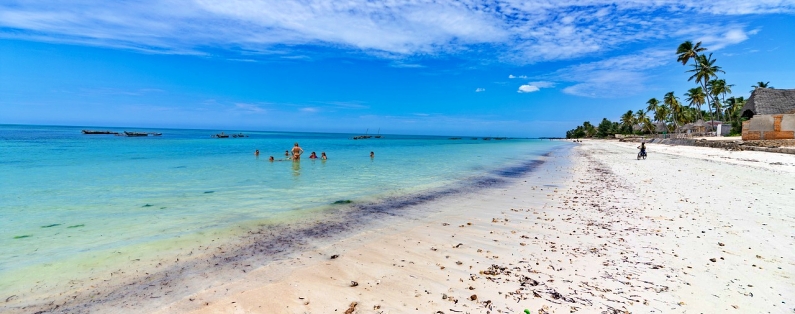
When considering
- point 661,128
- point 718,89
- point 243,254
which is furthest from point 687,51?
point 243,254

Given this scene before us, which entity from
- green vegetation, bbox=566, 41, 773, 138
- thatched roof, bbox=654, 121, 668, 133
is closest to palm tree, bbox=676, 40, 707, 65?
green vegetation, bbox=566, 41, 773, 138

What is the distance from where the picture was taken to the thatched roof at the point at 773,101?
107 ft

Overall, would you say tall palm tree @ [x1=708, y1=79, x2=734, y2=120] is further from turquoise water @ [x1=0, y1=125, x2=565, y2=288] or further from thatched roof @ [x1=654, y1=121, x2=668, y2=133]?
turquoise water @ [x1=0, y1=125, x2=565, y2=288]

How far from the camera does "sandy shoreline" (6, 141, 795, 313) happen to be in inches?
154

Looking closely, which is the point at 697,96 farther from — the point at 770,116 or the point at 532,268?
the point at 532,268

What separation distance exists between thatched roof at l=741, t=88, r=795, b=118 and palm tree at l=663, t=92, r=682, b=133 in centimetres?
3477

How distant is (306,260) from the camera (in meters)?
5.43

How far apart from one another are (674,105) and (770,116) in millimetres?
47826

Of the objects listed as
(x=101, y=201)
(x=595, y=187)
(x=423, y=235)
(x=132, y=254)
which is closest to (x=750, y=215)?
(x=595, y=187)

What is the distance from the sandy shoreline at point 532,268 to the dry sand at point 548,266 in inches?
0.9

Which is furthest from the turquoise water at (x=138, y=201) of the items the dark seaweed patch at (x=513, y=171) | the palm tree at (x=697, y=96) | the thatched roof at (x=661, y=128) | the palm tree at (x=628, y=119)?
the palm tree at (x=628, y=119)

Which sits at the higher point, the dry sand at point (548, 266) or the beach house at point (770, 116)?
the beach house at point (770, 116)

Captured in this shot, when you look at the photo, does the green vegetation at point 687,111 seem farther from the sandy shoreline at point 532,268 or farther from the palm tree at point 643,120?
the sandy shoreline at point 532,268

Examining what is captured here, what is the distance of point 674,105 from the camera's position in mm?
66188
